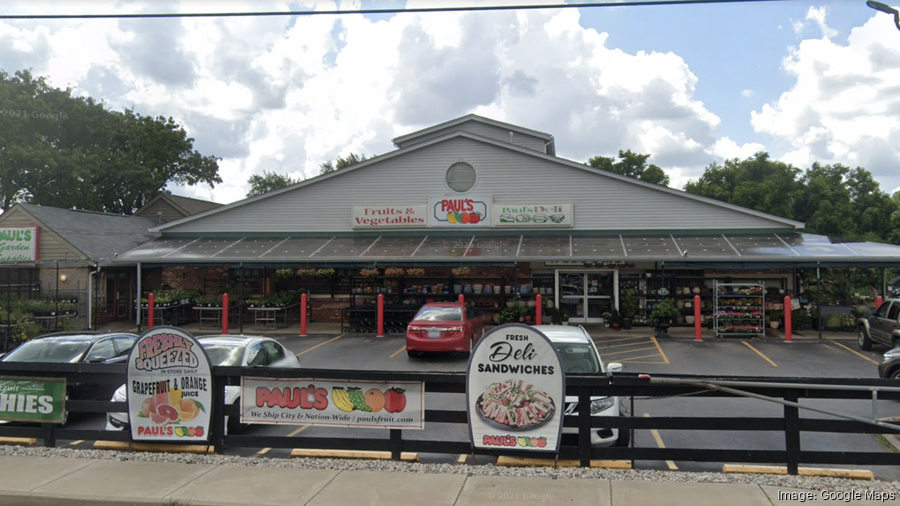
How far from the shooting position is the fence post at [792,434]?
6758 mm

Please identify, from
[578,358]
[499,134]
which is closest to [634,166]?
[499,134]

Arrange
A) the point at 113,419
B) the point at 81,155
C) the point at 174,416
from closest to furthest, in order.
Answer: the point at 174,416, the point at 113,419, the point at 81,155

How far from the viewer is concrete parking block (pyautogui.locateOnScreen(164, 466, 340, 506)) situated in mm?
6191

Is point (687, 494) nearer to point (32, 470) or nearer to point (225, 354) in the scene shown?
point (225, 354)

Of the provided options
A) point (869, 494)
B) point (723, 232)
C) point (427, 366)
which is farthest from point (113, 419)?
point (723, 232)

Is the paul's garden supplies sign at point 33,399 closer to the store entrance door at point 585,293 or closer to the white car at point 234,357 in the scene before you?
the white car at point 234,357

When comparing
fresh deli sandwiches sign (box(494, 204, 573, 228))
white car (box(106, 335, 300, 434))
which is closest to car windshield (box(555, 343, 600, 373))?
white car (box(106, 335, 300, 434))

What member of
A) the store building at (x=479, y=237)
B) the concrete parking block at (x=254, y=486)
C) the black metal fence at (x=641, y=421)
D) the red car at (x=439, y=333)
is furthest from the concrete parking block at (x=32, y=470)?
the store building at (x=479, y=237)

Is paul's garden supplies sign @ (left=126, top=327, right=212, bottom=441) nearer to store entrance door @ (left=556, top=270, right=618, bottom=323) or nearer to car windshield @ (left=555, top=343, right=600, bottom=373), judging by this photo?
car windshield @ (left=555, top=343, right=600, bottom=373)

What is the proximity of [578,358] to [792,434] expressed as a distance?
9.56ft

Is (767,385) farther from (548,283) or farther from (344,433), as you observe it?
(548,283)

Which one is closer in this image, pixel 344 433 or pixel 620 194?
pixel 344 433

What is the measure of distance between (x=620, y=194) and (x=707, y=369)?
32.7ft

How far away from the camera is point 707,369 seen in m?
14.6
